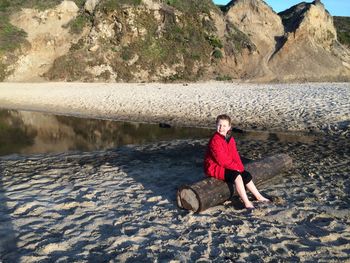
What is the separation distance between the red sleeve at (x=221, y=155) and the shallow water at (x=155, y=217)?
64 centimetres

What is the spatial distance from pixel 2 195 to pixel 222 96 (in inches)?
553

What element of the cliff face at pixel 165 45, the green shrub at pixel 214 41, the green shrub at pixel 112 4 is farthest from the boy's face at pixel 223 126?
the green shrub at pixel 214 41

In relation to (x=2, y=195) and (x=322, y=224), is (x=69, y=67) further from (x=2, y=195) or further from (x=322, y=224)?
(x=322, y=224)

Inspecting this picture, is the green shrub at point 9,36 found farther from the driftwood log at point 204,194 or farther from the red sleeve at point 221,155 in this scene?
the driftwood log at point 204,194

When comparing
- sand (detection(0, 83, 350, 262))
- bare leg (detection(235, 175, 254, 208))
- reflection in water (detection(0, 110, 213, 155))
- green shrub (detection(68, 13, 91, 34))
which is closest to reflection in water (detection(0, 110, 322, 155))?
reflection in water (detection(0, 110, 213, 155))

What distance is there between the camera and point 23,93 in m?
22.3

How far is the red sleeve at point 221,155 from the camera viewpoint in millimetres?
5895

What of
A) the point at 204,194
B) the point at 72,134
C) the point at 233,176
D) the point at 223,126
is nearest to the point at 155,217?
the point at 204,194

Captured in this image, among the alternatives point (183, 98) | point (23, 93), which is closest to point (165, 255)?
point (183, 98)

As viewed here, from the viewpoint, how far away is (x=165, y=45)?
3475 centimetres

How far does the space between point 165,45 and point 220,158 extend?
98.5 feet

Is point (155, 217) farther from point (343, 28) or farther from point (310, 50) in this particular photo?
point (343, 28)

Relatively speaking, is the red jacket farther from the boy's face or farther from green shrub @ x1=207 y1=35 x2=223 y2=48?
green shrub @ x1=207 y1=35 x2=223 y2=48

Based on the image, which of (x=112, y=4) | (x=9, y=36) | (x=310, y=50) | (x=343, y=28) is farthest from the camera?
(x=343, y=28)
